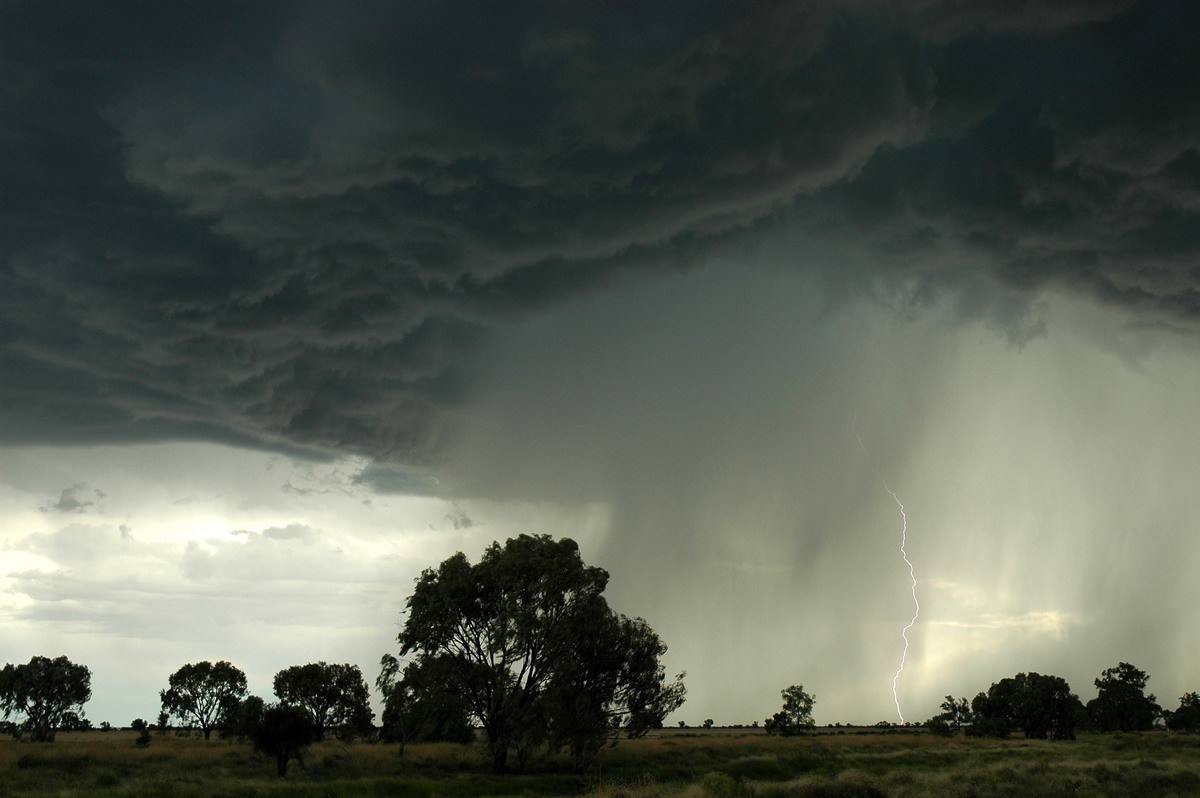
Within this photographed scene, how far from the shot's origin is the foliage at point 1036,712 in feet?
458

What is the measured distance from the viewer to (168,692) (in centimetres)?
11062

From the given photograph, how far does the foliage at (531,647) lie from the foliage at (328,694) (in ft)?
145

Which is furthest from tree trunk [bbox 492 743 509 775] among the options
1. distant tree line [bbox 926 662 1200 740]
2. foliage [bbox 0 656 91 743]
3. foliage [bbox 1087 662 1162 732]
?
foliage [bbox 1087 662 1162 732]

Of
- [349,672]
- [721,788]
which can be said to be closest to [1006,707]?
[349,672]

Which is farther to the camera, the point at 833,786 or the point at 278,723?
the point at 278,723

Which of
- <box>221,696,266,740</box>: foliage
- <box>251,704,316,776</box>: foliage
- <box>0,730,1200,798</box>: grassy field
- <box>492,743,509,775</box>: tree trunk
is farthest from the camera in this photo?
<box>221,696,266,740</box>: foliage

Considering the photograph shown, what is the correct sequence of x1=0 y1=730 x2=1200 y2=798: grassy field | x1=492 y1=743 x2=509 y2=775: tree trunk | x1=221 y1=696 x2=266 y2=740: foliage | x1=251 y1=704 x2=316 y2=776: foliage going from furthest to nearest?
1. x1=221 y1=696 x2=266 y2=740: foliage
2. x1=492 y1=743 x2=509 y2=775: tree trunk
3. x1=251 y1=704 x2=316 y2=776: foliage
4. x1=0 y1=730 x2=1200 y2=798: grassy field

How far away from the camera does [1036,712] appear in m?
142

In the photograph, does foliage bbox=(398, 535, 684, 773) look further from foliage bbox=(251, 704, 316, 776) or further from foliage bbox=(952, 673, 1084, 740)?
foliage bbox=(952, 673, 1084, 740)

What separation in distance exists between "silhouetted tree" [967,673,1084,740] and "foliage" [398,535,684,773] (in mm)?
115568

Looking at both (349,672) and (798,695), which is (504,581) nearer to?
(349,672)

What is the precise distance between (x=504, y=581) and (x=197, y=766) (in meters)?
22.0

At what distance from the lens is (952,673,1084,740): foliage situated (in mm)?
139500

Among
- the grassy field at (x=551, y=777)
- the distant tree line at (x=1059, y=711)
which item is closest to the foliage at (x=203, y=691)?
the grassy field at (x=551, y=777)
